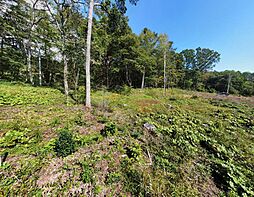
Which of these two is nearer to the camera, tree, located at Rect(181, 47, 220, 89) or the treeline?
the treeline

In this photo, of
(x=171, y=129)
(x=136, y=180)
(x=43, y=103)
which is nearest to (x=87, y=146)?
(x=136, y=180)

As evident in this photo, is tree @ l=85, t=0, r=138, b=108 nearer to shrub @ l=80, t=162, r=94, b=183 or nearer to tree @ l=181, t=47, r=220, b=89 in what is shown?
shrub @ l=80, t=162, r=94, b=183

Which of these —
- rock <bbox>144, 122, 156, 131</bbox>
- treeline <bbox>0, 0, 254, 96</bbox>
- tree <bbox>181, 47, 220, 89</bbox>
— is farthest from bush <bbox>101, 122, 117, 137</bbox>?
tree <bbox>181, 47, 220, 89</bbox>

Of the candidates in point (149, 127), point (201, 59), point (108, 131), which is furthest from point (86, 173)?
point (201, 59)

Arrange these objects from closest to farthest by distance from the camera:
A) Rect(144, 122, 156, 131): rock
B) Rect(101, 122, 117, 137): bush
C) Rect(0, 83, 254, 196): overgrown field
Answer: Rect(0, 83, 254, 196): overgrown field
Rect(101, 122, 117, 137): bush
Rect(144, 122, 156, 131): rock

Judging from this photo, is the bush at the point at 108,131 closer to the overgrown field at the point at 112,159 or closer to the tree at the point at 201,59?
the overgrown field at the point at 112,159

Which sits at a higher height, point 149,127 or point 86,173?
point 149,127

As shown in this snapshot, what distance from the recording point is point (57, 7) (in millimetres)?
9750

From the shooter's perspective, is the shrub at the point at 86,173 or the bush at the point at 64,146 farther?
the bush at the point at 64,146

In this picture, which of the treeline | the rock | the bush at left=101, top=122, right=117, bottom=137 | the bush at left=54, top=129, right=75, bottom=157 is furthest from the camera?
the treeline

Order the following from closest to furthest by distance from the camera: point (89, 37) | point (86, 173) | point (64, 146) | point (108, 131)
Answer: point (86, 173)
point (64, 146)
point (108, 131)
point (89, 37)

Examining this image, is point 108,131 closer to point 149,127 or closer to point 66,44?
point 149,127

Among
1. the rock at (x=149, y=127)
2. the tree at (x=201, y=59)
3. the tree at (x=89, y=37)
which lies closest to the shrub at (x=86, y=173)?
the rock at (x=149, y=127)

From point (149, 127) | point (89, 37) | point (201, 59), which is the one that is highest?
point (201, 59)
